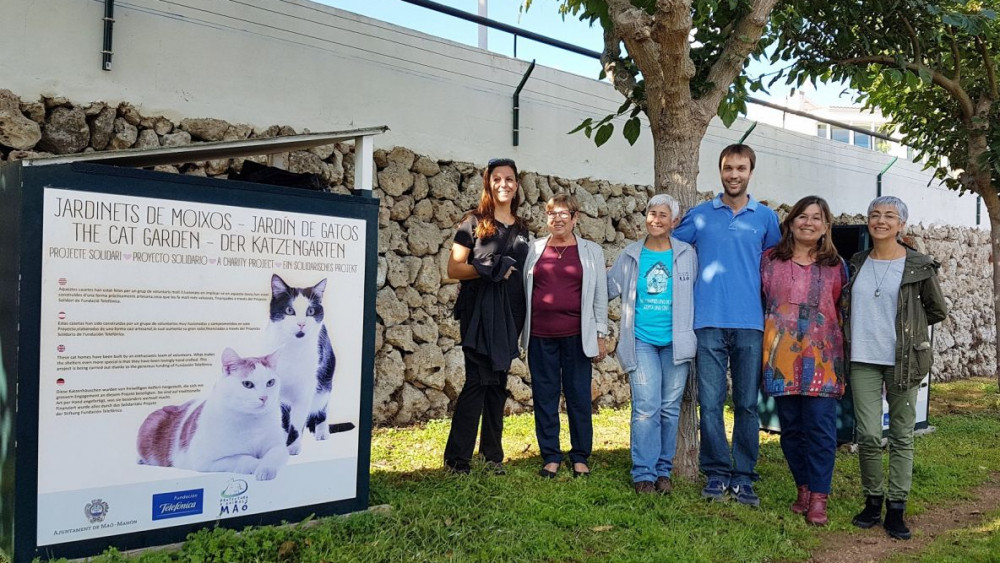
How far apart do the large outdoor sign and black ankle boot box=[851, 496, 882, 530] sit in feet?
9.18

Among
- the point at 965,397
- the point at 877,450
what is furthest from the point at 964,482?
the point at 965,397

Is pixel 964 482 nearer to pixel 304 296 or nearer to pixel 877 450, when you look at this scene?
pixel 877 450

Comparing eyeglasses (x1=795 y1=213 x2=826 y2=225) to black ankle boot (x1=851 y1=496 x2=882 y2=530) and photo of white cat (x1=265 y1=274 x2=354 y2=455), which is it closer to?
black ankle boot (x1=851 y1=496 x2=882 y2=530)

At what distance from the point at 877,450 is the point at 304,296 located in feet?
10.7

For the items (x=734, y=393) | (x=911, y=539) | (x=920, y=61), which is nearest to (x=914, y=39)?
(x=920, y=61)

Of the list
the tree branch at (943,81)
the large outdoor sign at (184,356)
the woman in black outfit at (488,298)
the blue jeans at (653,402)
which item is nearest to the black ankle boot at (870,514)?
the blue jeans at (653,402)

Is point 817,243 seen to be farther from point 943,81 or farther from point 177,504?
point 943,81

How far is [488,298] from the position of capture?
471cm

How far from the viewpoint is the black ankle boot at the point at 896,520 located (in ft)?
14.1

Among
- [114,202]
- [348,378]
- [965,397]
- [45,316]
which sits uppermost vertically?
[114,202]

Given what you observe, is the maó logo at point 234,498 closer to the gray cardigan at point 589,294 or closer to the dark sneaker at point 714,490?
the gray cardigan at point 589,294

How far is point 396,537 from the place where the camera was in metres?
3.70

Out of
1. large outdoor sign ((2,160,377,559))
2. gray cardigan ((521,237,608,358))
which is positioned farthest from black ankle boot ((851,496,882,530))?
large outdoor sign ((2,160,377,559))

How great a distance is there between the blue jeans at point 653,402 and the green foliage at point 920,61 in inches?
137
